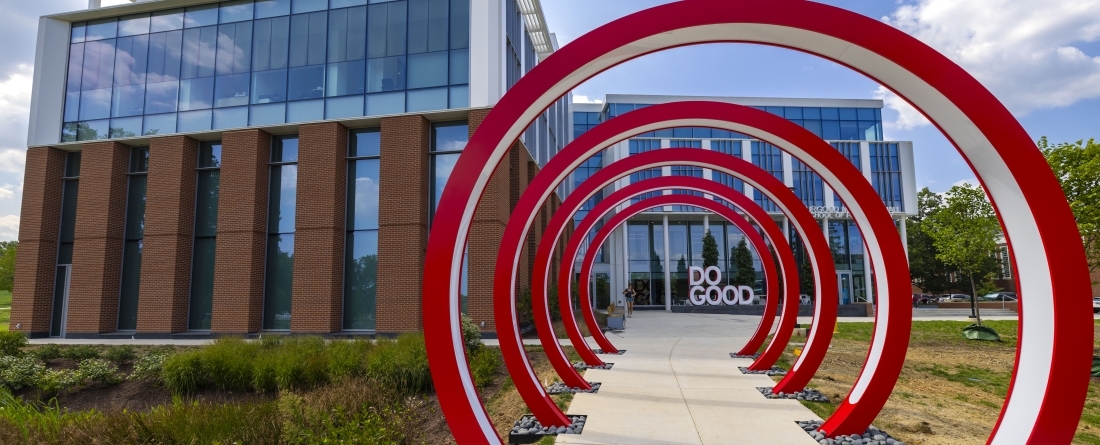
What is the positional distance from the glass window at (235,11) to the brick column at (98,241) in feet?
19.3

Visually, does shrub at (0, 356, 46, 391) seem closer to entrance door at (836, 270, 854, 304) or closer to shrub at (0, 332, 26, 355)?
shrub at (0, 332, 26, 355)

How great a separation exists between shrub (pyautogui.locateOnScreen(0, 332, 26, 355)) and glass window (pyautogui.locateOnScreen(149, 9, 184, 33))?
11935 mm

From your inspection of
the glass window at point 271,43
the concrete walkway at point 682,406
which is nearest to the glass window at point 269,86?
the glass window at point 271,43

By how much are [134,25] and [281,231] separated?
9.65m

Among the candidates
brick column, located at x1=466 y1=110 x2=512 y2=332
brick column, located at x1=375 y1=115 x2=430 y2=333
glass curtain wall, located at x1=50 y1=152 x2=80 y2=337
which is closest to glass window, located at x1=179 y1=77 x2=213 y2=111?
glass curtain wall, located at x1=50 y1=152 x2=80 y2=337

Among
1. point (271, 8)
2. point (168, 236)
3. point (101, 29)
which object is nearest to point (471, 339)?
point (168, 236)

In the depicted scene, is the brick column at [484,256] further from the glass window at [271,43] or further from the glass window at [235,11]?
the glass window at [235,11]

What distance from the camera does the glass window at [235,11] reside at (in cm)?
2178

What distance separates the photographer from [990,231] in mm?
19547

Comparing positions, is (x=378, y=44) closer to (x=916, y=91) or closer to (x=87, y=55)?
(x=87, y=55)

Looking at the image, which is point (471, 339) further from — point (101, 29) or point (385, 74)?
point (101, 29)

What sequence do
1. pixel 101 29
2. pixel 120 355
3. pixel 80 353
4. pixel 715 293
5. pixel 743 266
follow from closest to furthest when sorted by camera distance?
pixel 120 355 < pixel 80 353 < pixel 101 29 < pixel 715 293 < pixel 743 266

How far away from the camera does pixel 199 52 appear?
22.0 m

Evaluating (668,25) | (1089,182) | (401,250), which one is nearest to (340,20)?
(401,250)
